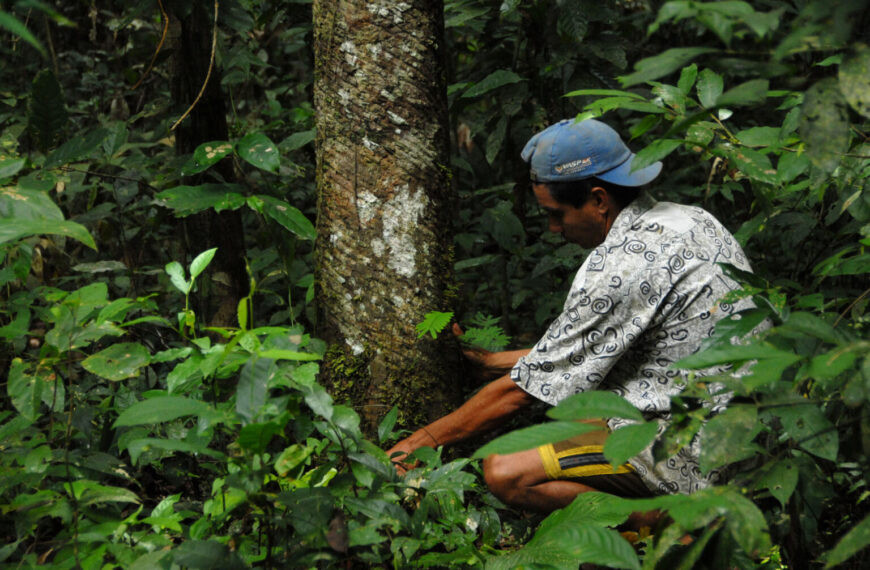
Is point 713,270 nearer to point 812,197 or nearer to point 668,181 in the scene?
point 812,197

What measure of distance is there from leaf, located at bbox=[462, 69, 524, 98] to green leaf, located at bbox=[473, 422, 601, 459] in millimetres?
2452

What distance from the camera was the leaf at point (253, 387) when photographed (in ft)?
4.81

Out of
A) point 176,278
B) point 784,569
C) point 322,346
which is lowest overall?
point 784,569

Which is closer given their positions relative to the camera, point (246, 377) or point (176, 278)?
point (246, 377)

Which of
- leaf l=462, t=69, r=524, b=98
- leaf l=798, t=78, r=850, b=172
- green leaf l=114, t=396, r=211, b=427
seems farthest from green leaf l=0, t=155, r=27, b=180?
leaf l=462, t=69, r=524, b=98

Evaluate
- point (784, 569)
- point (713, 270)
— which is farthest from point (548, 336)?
point (784, 569)

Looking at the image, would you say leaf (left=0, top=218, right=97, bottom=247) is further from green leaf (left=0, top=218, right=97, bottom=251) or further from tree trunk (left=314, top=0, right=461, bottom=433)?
tree trunk (left=314, top=0, right=461, bottom=433)

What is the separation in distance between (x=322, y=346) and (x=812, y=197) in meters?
1.75

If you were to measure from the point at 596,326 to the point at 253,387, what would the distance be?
4.13 feet

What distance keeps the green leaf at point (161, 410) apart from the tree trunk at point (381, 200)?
101 cm

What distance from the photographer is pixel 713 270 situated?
240cm

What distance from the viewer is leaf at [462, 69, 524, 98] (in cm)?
347

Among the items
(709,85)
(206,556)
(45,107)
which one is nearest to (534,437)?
(206,556)

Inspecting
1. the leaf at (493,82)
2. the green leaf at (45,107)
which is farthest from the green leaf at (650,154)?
the leaf at (493,82)
